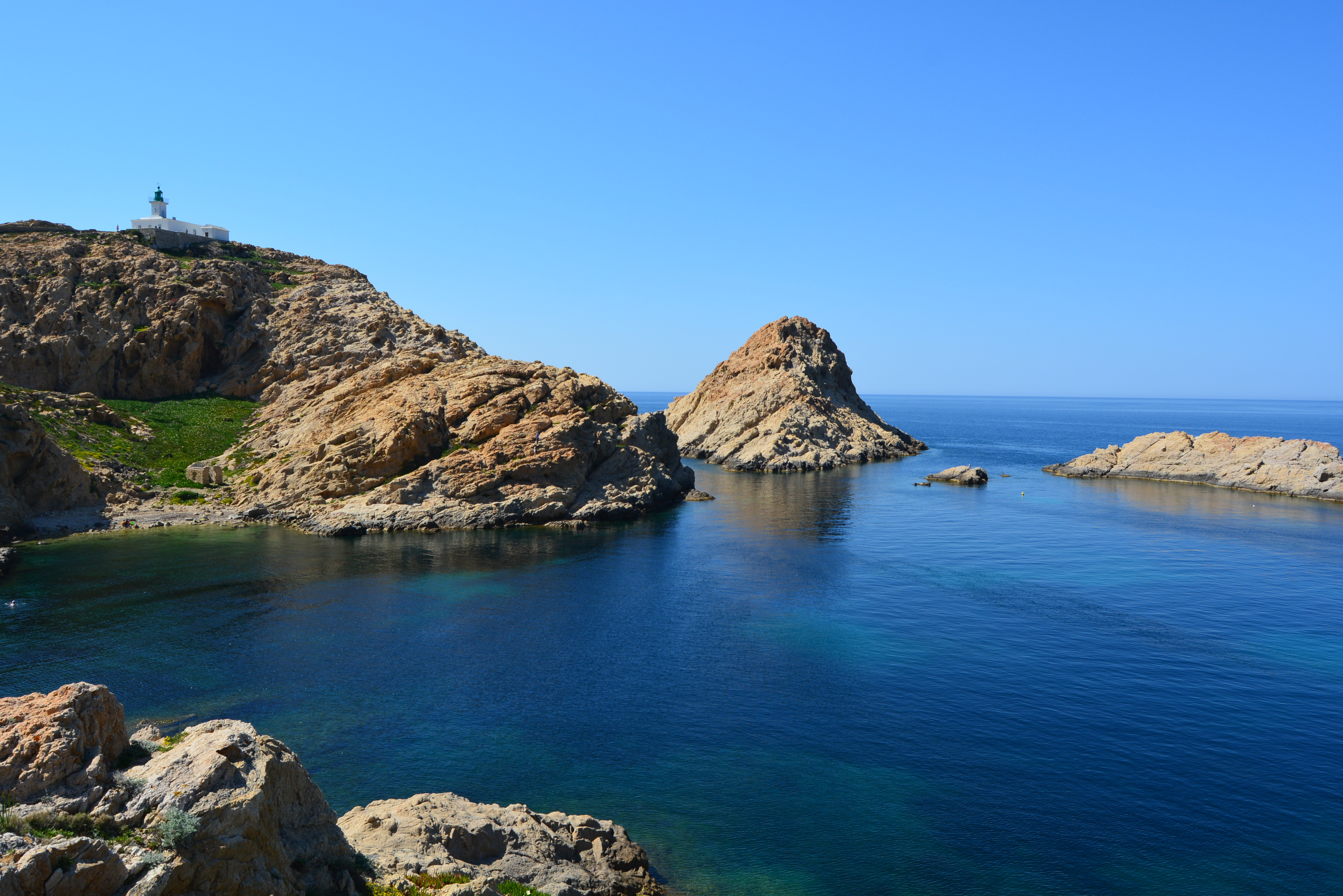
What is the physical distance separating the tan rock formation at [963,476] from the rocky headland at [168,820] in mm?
119451

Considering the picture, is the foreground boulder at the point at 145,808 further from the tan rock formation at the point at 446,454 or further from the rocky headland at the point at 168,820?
the tan rock formation at the point at 446,454

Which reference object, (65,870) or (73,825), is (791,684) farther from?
(65,870)

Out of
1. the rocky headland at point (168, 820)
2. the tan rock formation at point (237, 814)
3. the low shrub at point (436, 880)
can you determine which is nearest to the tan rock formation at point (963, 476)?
the rocky headland at point (168, 820)

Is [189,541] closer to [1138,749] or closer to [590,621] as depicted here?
[590,621]

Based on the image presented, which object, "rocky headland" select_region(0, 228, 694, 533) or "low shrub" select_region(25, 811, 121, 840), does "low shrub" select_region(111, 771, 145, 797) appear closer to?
"low shrub" select_region(25, 811, 121, 840)

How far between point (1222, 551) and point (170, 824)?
299 feet

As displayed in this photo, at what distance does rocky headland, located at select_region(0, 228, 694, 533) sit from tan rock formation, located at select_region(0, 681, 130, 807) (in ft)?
222

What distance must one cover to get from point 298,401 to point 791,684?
8170 cm

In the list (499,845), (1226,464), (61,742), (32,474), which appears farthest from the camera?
(1226,464)

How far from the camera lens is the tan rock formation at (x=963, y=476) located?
130m

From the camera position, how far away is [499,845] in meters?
24.2

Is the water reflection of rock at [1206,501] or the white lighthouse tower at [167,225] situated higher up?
the white lighthouse tower at [167,225]

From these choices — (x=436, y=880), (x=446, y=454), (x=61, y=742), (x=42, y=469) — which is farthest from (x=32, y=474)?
(x=436, y=880)

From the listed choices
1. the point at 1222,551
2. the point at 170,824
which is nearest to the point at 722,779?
the point at 170,824
